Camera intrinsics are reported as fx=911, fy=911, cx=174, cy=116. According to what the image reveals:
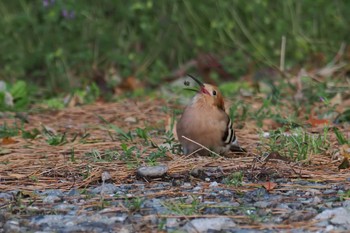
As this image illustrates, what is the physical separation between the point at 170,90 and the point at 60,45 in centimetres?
143

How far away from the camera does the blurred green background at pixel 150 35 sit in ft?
31.3

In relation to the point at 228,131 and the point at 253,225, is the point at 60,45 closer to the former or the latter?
the point at 228,131

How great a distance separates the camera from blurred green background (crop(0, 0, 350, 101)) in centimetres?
955

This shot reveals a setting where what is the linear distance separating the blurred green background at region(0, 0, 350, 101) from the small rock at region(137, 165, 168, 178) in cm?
410

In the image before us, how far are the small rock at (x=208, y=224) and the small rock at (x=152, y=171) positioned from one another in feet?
3.10

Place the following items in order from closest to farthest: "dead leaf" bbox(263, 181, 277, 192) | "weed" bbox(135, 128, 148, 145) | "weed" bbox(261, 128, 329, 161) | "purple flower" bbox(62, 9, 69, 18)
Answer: "dead leaf" bbox(263, 181, 277, 192), "weed" bbox(261, 128, 329, 161), "weed" bbox(135, 128, 148, 145), "purple flower" bbox(62, 9, 69, 18)

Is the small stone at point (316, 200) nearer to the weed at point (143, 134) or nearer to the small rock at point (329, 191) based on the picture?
the small rock at point (329, 191)

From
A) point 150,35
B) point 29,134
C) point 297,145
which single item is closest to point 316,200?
point 297,145

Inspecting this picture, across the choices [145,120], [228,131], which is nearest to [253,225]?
[228,131]

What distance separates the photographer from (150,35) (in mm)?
10086

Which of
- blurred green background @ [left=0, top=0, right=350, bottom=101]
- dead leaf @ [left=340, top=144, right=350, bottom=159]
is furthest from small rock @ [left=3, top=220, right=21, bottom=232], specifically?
blurred green background @ [left=0, top=0, right=350, bottom=101]

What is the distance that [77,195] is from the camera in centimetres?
498

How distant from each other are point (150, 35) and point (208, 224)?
19.5ft

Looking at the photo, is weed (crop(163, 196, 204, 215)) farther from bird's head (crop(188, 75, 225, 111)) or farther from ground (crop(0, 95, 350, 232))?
bird's head (crop(188, 75, 225, 111))
